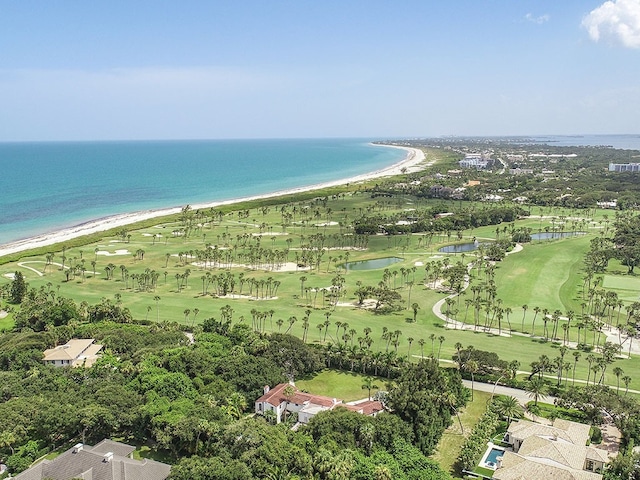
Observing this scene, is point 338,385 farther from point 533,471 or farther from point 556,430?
point 533,471

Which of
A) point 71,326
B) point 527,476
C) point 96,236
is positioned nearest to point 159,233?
point 96,236

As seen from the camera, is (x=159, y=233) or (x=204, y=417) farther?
(x=159, y=233)

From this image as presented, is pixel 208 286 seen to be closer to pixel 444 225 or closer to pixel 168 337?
pixel 168 337

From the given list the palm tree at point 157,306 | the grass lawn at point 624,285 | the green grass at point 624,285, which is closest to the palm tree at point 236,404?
the palm tree at point 157,306

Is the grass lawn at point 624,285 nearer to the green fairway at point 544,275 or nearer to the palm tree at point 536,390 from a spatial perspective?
the green fairway at point 544,275

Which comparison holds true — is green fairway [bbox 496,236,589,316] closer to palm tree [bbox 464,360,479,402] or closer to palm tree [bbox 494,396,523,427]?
palm tree [bbox 464,360,479,402]

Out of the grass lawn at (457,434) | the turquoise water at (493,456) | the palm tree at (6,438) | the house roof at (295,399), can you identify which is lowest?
the grass lawn at (457,434)
